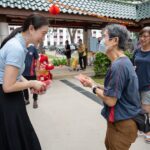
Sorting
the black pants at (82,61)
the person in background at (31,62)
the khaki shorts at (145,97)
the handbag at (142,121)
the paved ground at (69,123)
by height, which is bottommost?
the paved ground at (69,123)

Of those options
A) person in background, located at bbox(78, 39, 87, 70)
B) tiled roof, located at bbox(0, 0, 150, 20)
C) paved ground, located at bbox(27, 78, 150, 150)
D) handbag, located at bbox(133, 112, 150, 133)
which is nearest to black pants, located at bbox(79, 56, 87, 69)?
person in background, located at bbox(78, 39, 87, 70)

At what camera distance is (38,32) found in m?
2.02

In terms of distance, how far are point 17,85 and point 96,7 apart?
26.7ft

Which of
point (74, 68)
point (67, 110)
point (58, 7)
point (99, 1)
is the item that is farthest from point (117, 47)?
point (74, 68)

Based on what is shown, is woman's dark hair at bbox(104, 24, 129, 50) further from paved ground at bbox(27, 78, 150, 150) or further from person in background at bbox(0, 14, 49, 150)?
paved ground at bbox(27, 78, 150, 150)

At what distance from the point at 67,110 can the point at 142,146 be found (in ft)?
6.77

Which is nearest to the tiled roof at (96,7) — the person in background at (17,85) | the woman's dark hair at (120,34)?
the person in background at (17,85)

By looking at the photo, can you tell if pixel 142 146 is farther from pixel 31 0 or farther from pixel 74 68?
pixel 74 68

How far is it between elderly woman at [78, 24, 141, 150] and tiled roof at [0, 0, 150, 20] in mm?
6140

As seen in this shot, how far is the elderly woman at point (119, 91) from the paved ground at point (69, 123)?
1.46 m

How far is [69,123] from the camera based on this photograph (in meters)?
4.34

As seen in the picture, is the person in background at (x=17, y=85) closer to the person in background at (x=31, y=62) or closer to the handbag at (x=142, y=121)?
the handbag at (x=142, y=121)

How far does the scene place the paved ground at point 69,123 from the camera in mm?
3520

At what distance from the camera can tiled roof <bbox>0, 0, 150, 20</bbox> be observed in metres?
7.72
